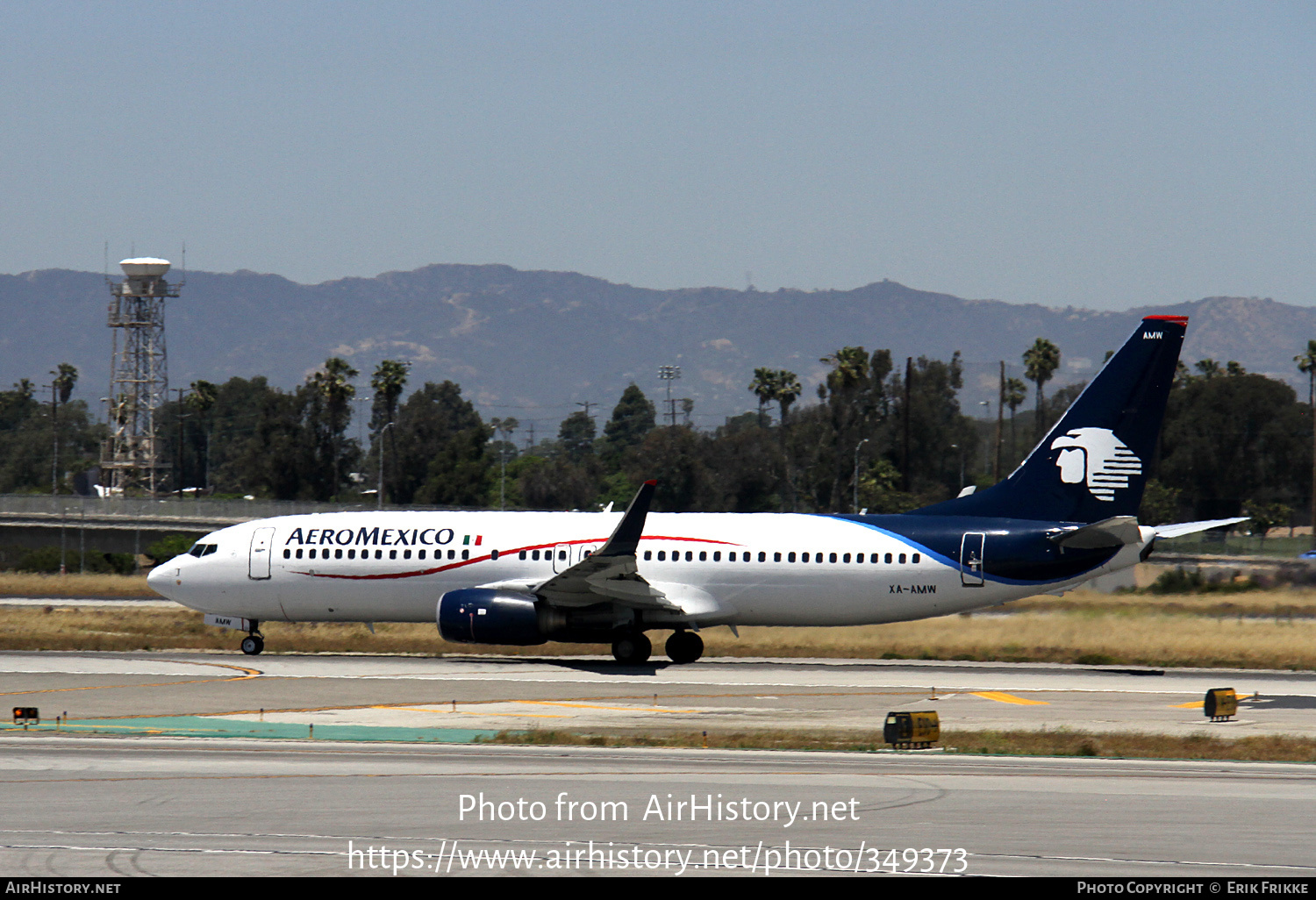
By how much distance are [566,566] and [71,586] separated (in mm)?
39629

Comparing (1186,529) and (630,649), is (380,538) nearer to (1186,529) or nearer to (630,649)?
(630,649)

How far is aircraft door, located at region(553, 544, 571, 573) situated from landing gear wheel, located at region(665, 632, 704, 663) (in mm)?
3019

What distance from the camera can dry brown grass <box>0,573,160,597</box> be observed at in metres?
60.2

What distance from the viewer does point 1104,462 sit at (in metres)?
32.0

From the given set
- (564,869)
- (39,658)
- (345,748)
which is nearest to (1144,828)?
(564,869)

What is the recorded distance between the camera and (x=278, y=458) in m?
119

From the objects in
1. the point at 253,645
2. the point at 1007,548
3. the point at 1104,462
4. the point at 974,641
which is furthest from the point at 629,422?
the point at 1007,548

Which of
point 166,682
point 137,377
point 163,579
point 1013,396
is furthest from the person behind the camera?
point 1013,396

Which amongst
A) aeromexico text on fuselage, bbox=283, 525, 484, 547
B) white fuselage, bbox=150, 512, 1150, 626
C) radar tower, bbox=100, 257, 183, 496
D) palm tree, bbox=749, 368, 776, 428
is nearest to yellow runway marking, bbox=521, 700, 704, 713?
white fuselage, bbox=150, 512, 1150, 626

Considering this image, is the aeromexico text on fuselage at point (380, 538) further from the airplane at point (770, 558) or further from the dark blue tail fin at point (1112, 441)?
the dark blue tail fin at point (1112, 441)

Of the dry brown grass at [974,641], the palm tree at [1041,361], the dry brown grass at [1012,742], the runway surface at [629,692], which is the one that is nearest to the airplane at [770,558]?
the runway surface at [629,692]

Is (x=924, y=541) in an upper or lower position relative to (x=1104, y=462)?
lower

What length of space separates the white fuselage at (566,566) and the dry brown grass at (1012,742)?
10587mm
